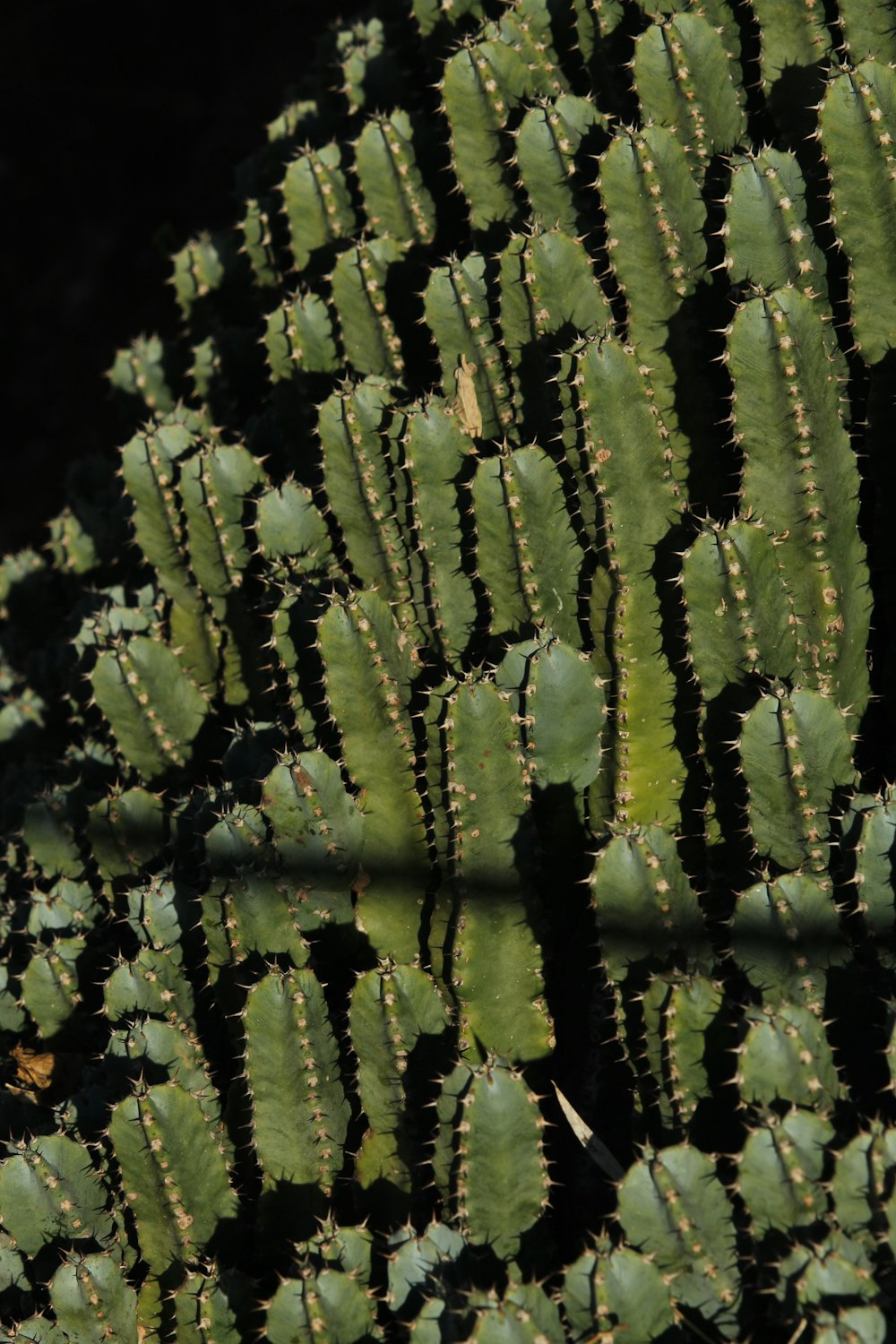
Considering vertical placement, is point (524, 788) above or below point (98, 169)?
below

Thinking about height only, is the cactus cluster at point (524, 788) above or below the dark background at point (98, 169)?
below

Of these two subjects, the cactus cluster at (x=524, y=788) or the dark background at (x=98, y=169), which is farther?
the dark background at (x=98, y=169)

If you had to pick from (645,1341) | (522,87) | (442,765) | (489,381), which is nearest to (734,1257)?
(645,1341)

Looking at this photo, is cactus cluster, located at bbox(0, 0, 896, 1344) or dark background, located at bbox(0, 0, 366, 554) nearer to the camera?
cactus cluster, located at bbox(0, 0, 896, 1344)

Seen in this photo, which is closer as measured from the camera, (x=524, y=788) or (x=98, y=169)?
(x=524, y=788)

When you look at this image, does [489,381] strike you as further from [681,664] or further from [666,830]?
[666,830]
